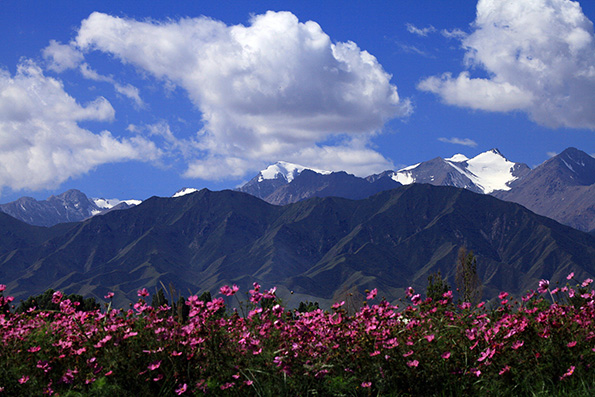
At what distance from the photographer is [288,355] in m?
8.03

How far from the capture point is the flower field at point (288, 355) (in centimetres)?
778

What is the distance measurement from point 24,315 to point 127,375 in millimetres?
3030

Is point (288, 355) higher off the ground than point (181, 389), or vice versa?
point (288, 355)

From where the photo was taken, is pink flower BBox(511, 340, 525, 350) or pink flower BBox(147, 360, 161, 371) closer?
pink flower BBox(147, 360, 161, 371)

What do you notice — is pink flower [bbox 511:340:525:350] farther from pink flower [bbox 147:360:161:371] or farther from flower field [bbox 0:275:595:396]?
pink flower [bbox 147:360:161:371]

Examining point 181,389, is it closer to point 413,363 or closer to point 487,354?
point 413,363

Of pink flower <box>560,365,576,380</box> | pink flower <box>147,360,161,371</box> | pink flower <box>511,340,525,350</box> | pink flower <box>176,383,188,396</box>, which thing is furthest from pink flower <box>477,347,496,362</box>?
pink flower <box>147,360,161,371</box>

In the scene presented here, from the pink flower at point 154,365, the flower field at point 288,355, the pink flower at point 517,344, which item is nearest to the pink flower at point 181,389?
the flower field at point 288,355

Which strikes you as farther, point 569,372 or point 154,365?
point 569,372

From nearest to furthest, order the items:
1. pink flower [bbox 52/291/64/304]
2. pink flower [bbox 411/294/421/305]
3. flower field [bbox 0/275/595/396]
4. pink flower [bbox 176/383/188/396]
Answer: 1. pink flower [bbox 176/383/188/396]
2. flower field [bbox 0/275/595/396]
3. pink flower [bbox 52/291/64/304]
4. pink flower [bbox 411/294/421/305]

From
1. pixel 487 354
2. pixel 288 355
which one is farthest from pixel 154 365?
pixel 487 354

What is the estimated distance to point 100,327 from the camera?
26.8 feet

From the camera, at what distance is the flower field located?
7781mm

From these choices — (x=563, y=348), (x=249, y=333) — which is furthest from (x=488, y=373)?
(x=249, y=333)
